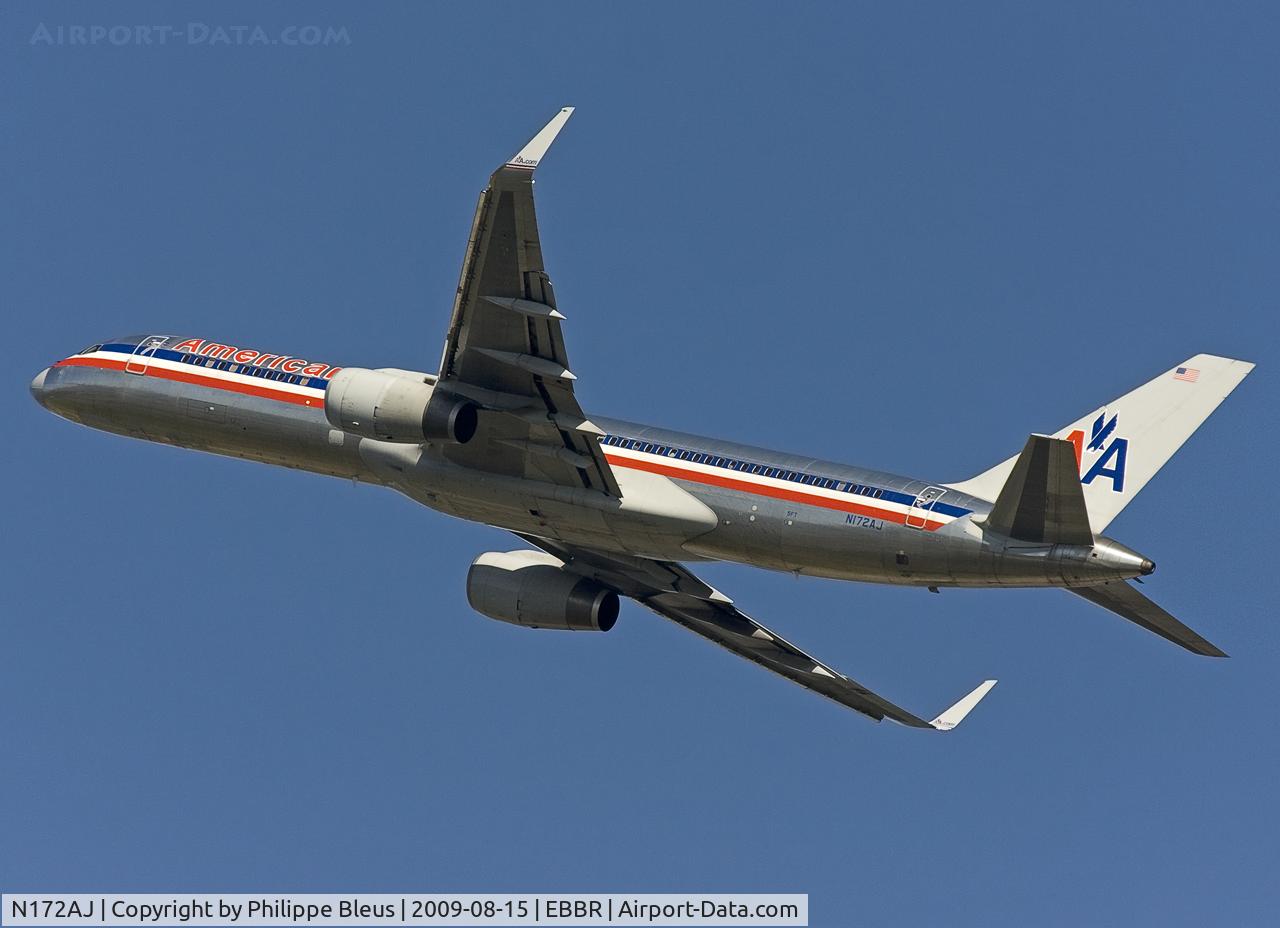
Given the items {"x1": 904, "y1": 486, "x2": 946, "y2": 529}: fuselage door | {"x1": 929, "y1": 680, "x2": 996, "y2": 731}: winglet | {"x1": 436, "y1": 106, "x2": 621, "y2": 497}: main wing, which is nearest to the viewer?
{"x1": 436, "y1": 106, "x2": 621, "y2": 497}: main wing

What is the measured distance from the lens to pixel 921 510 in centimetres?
4884

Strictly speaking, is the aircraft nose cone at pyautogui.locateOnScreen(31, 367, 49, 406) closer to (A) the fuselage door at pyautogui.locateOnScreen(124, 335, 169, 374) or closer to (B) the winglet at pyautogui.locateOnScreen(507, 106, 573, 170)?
(A) the fuselage door at pyautogui.locateOnScreen(124, 335, 169, 374)

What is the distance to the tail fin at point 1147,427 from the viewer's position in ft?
161

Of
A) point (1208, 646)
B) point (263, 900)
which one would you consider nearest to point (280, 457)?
point (263, 900)

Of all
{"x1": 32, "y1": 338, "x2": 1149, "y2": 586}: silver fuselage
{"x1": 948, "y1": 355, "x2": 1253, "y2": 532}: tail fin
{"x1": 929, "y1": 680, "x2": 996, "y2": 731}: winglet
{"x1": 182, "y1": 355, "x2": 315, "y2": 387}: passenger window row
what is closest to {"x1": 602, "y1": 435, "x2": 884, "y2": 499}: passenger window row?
{"x1": 32, "y1": 338, "x2": 1149, "y2": 586}: silver fuselage

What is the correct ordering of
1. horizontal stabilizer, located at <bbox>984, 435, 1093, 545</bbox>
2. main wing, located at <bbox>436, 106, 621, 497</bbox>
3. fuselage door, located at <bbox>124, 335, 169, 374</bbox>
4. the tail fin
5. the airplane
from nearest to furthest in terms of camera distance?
horizontal stabilizer, located at <bbox>984, 435, 1093, 545</bbox>, main wing, located at <bbox>436, 106, 621, 497</bbox>, the airplane, the tail fin, fuselage door, located at <bbox>124, 335, 169, 374</bbox>

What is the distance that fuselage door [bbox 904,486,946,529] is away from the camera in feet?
160

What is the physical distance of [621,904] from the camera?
49.2 meters

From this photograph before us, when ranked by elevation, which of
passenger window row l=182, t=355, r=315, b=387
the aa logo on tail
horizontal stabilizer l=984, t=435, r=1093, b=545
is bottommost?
horizontal stabilizer l=984, t=435, r=1093, b=545

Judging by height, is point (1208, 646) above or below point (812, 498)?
below

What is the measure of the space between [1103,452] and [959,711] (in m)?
12.1

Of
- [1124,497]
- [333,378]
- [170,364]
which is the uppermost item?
[170,364]

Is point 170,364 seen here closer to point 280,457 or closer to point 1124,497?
point 280,457

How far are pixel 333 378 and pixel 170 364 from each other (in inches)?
316
